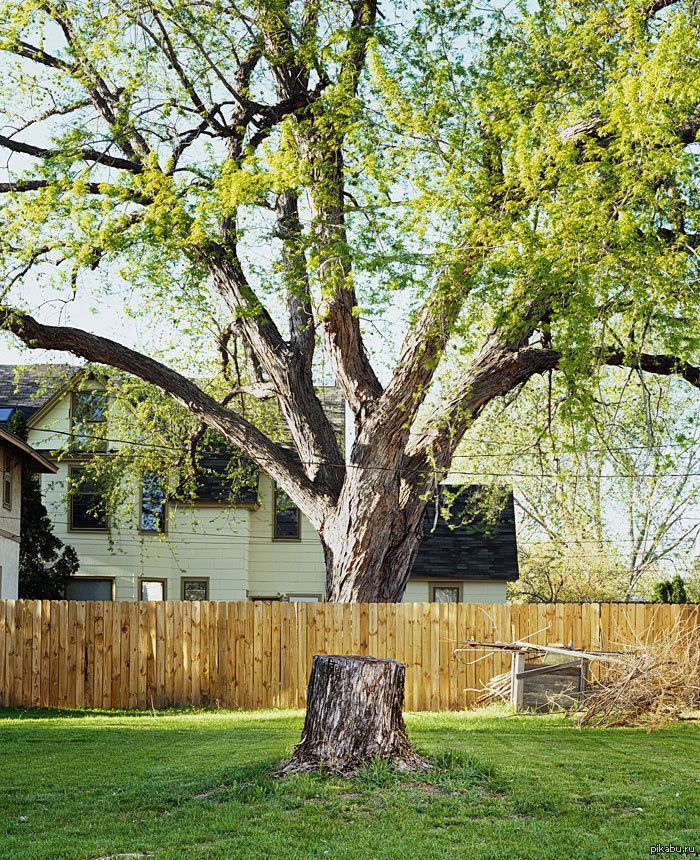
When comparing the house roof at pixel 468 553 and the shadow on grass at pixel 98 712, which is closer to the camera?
the shadow on grass at pixel 98 712

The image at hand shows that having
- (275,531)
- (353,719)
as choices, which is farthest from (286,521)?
(353,719)

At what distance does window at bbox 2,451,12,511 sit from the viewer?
69.3 feet

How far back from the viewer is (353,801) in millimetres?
6984

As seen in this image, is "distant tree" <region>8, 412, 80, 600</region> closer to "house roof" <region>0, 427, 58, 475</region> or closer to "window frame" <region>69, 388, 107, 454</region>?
"house roof" <region>0, 427, 58, 475</region>

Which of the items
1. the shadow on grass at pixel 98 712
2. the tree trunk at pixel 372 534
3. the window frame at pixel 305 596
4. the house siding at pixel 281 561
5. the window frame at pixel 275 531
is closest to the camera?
the tree trunk at pixel 372 534

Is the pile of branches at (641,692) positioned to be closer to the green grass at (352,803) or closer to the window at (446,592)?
the green grass at (352,803)

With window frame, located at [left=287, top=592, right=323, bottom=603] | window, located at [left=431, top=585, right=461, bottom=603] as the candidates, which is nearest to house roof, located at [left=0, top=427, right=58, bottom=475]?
window frame, located at [left=287, top=592, right=323, bottom=603]

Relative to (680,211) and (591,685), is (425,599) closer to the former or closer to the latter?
(591,685)

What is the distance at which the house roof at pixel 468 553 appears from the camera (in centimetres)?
2725

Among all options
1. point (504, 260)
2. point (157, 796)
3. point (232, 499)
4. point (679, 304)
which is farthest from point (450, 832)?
point (232, 499)

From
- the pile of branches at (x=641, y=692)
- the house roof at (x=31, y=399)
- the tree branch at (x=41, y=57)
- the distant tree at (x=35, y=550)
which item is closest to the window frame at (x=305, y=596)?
the house roof at (x=31, y=399)

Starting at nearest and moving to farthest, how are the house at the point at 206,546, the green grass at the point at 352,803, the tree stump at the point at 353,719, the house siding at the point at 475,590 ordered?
the green grass at the point at 352,803 < the tree stump at the point at 353,719 < the house at the point at 206,546 < the house siding at the point at 475,590

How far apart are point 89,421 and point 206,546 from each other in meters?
5.21

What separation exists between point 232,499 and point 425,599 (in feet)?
22.9
